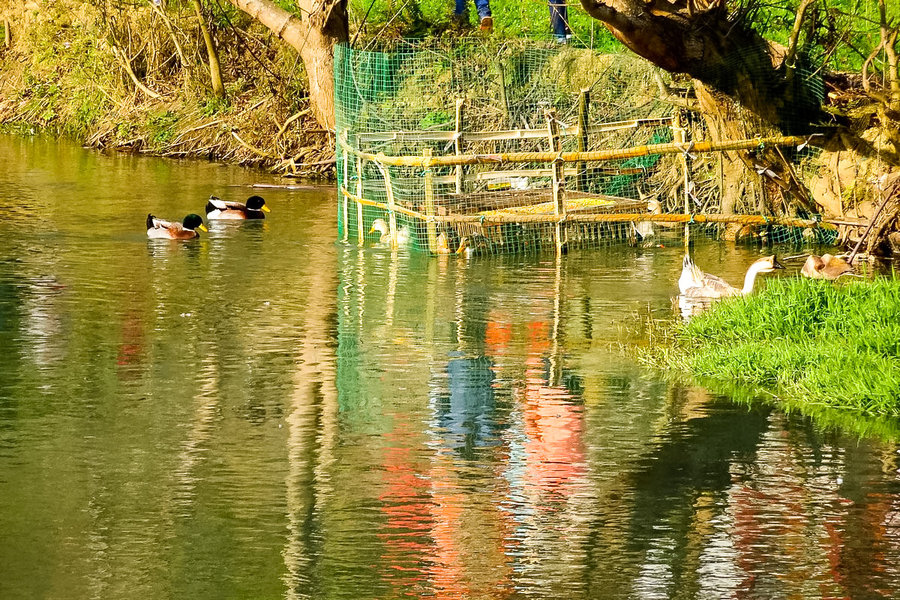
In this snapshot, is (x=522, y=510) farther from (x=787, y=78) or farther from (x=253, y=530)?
(x=787, y=78)

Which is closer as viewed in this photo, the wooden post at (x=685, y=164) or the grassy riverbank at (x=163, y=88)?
the wooden post at (x=685, y=164)

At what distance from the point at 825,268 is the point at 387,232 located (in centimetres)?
500

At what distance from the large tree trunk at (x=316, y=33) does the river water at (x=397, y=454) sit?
817 cm

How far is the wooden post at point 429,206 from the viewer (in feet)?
49.4

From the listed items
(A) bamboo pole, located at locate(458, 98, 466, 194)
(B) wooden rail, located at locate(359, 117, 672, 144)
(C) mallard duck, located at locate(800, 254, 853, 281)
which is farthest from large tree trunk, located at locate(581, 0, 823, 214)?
(A) bamboo pole, located at locate(458, 98, 466, 194)

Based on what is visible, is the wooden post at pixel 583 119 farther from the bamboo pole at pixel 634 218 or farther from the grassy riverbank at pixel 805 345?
the grassy riverbank at pixel 805 345

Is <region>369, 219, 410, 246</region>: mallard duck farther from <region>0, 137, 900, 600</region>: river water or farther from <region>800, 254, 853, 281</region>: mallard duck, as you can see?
<region>800, 254, 853, 281</region>: mallard duck

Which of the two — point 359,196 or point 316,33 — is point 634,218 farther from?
point 316,33

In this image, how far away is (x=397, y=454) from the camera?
27.5 ft

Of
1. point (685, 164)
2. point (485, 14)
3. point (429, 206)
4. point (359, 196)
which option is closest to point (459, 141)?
point (429, 206)

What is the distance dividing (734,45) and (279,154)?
11832 mm

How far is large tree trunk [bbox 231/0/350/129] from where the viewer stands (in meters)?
21.5

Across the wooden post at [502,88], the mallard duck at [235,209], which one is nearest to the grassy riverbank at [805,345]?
the wooden post at [502,88]

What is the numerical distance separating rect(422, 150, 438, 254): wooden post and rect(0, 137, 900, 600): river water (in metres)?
1.25
